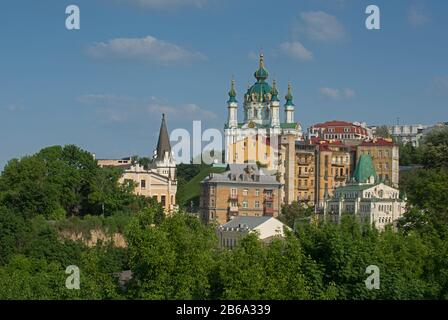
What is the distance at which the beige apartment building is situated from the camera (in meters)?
74.3

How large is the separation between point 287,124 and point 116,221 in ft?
166

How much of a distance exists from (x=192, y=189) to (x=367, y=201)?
24.3 metres

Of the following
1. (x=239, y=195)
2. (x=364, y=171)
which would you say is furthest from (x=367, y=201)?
(x=239, y=195)

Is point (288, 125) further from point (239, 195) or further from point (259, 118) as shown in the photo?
point (239, 195)

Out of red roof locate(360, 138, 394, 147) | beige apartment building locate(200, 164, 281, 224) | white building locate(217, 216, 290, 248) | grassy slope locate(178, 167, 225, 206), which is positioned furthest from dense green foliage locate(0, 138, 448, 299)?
red roof locate(360, 138, 394, 147)

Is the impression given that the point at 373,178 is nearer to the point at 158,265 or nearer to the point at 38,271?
the point at 38,271

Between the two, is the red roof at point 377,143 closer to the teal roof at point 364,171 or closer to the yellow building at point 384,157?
the yellow building at point 384,157

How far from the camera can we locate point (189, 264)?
29.8 meters

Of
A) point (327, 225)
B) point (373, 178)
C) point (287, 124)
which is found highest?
point (287, 124)

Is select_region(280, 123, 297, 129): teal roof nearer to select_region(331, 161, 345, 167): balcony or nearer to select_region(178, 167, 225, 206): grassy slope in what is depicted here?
select_region(178, 167, 225, 206): grassy slope

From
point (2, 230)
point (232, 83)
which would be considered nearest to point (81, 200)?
point (2, 230)

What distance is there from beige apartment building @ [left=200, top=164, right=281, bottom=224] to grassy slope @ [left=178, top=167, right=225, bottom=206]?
5.74 m

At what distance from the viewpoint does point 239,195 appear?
244 feet
